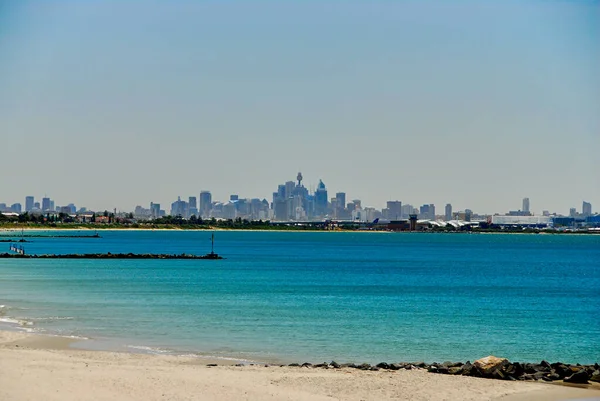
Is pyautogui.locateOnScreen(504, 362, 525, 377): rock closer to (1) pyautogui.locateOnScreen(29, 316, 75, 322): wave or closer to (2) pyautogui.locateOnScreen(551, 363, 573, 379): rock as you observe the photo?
(2) pyautogui.locateOnScreen(551, 363, 573, 379): rock

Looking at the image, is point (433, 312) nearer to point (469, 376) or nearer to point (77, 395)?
point (469, 376)

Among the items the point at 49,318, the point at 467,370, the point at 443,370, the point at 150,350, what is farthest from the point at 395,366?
the point at 49,318

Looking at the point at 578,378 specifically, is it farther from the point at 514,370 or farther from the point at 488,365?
the point at 488,365

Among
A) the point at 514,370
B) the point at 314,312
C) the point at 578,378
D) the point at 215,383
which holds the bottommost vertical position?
the point at 314,312

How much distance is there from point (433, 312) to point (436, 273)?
40.4 meters

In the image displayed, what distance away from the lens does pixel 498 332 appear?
122ft

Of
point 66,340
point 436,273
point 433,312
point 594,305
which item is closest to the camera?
point 66,340

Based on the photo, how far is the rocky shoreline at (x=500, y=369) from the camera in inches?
953

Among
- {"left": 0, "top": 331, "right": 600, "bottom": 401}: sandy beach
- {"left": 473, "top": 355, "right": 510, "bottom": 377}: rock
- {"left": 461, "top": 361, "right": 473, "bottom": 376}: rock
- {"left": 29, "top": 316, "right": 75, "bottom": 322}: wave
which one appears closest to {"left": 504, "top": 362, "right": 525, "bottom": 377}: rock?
{"left": 473, "top": 355, "right": 510, "bottom": 377}: rock

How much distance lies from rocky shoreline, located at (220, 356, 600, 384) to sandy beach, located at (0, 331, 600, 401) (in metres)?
0.57

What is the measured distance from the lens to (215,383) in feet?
70.8

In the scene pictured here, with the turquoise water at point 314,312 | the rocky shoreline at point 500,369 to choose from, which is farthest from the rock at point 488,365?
the turquoise water at point 314,312

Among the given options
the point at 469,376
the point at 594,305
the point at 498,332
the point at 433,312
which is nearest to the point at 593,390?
the point at 469,376

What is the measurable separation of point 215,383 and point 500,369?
8.81 metres
